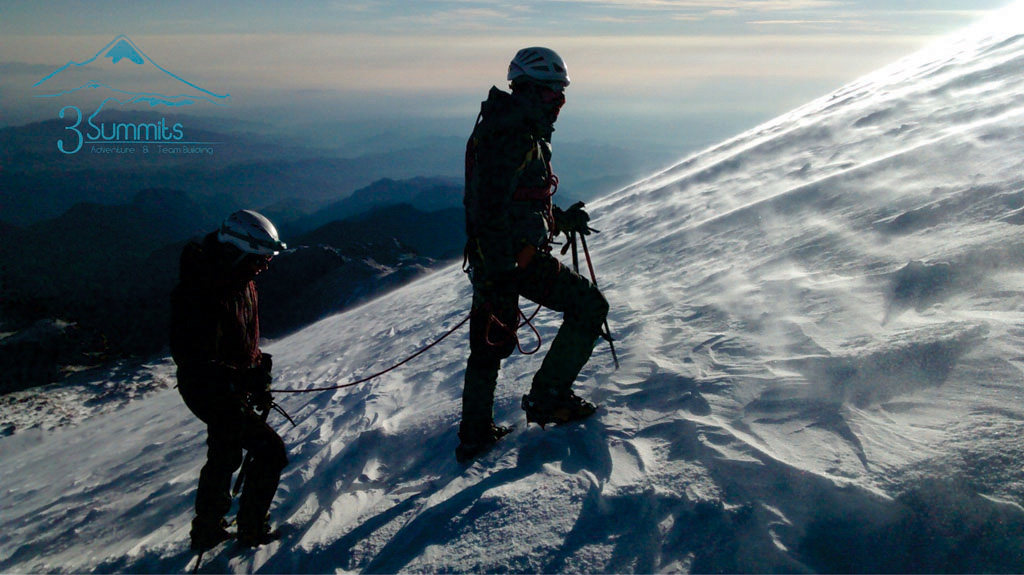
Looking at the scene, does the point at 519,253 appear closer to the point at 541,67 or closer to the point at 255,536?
the point at 541,67

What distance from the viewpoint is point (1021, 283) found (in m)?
3.97

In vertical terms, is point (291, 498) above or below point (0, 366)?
above

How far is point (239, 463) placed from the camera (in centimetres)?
422

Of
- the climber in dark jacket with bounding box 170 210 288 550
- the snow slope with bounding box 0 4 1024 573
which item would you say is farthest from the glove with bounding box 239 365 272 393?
the snow slope with bounding box 0 4 1024 573

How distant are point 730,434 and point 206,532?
12.7 feet

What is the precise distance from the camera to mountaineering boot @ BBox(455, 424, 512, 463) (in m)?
4.43

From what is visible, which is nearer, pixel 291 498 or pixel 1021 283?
pixel 1021 283

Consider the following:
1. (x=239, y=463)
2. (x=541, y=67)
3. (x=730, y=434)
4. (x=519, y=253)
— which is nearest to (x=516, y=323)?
(x=519, y=253)

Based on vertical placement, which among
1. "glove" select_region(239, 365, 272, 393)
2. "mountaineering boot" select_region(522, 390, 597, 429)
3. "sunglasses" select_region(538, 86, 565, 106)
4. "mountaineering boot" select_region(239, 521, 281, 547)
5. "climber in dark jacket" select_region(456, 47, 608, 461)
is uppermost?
"sunglasses" select_region(538, 86, 565, 106)

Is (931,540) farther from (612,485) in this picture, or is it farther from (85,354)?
(85,354)

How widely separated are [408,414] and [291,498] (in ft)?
4.84

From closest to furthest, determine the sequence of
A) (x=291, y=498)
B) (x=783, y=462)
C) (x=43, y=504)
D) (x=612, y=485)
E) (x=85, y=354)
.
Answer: (x=783, y=462) → (x=612, y=485) → (x=291, y=498) → (x=43, y=504) → (x=85, y=354)

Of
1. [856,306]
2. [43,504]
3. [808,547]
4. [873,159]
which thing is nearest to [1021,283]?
[856,306]

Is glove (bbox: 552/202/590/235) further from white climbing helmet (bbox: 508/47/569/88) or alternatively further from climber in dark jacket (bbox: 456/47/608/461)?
white climbing helmet (bbox: 508/47/569/88)
